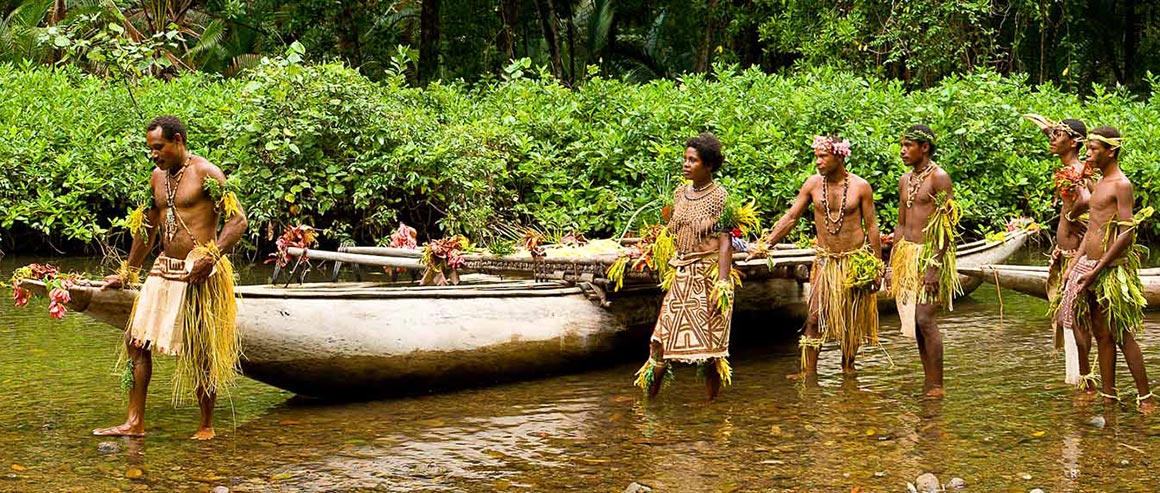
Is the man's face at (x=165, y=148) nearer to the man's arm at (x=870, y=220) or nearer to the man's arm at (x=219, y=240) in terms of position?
the man's arm at (x=219, y=240)

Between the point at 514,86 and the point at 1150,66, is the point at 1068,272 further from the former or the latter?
the point at 1150,66

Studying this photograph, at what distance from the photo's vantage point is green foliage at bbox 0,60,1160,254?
1238 centimetres

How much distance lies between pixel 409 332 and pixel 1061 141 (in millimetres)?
3712

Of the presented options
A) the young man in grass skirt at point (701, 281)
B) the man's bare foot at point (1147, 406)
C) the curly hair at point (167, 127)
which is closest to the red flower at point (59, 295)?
the curly hair at point (167, 127)

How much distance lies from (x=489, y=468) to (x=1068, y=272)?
310cm

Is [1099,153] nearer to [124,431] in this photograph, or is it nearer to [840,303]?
[840,303]

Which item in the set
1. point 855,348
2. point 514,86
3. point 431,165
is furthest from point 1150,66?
point 855,348

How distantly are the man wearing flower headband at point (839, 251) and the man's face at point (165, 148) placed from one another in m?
3.19

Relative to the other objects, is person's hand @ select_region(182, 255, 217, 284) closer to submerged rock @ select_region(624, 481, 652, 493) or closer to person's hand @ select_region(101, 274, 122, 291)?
person's hand @ select_region(101, 274, 122, 291)

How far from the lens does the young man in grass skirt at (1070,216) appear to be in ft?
22.2

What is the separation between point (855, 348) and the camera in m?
7.53

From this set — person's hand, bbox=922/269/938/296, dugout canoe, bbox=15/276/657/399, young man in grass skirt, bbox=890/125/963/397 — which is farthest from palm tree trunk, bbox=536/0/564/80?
person's hand, bbox=922/269/938/296

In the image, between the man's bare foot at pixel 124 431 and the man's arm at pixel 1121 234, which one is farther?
the man's arm at pixel 1121 234

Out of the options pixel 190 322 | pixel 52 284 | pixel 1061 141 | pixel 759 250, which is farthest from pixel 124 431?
pixel 1061 141
